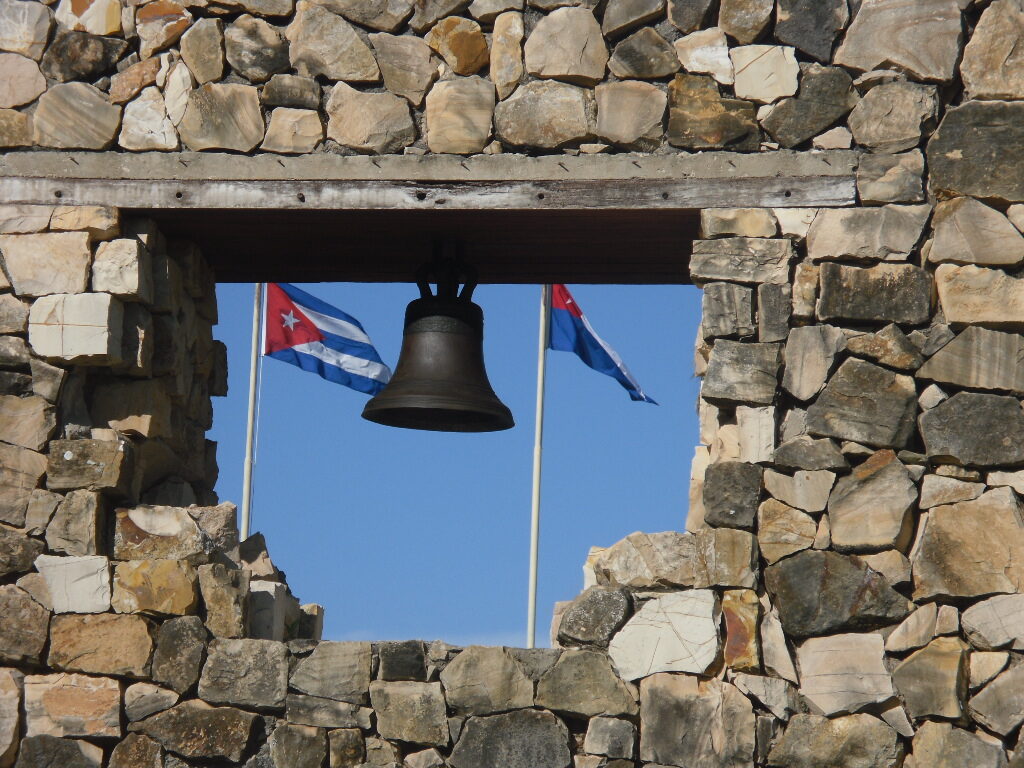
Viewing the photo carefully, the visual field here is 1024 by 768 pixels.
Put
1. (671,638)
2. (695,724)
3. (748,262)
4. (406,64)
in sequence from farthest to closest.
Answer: (406,64) → (748,262) → (671,638) → (695,724)

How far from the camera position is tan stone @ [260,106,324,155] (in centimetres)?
691

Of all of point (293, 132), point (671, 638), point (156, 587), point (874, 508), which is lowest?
point (671, 638)

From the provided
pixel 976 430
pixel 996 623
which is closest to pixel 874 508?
pixel 976 430

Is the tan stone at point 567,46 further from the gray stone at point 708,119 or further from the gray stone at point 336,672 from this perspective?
the gray stone at point 336,672

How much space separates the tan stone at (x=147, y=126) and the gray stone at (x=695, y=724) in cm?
266

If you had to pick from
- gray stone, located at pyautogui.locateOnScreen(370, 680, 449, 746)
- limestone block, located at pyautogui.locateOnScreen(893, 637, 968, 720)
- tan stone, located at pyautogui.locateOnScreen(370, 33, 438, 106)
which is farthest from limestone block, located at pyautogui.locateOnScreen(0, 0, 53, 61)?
limestone block, located at pyautogui.locateOnScreen(893, 637, 968, 720)

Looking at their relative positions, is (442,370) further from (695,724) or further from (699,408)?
(695,724)

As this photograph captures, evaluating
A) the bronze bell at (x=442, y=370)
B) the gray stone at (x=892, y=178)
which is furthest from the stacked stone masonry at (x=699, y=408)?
the bronze bell at (x=442, y=370)

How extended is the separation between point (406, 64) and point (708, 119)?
3.75ft

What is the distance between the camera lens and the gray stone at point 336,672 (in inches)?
257

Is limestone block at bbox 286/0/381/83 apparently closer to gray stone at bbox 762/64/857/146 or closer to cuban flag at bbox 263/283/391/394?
gray stone at bbox 762/64/857/146

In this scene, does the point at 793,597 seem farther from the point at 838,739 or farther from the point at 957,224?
the point at 957,224

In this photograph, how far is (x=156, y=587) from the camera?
6668 millimetres

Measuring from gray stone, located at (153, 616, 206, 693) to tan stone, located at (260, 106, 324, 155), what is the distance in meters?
1.74
